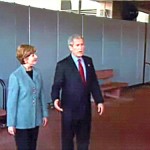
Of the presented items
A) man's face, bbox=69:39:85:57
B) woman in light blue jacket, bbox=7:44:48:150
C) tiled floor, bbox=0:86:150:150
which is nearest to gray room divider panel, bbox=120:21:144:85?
tiled floor, bbox=0:86:150:150

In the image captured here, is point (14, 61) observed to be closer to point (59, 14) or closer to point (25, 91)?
point (59, 14)

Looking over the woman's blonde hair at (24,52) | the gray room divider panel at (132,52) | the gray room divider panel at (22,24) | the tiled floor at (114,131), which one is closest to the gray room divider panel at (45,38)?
the gray room divider panel at (22,24)

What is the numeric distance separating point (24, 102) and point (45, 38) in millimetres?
4300

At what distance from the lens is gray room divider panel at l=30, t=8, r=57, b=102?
21.7ft

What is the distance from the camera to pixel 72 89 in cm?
309

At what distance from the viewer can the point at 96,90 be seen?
324 centimetres

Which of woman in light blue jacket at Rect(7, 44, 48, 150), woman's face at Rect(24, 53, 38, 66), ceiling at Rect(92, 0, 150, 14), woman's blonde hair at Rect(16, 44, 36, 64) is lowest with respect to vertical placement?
woman in light blue jacket at Rect(7, 44, 48, 150)

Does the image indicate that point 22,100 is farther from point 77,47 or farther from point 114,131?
point 114,131

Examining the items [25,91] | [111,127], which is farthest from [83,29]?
[25,91]

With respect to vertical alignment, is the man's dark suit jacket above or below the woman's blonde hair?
below

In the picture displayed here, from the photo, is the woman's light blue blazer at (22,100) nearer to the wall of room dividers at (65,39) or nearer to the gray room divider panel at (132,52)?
the wall of room dividers at (65,39)

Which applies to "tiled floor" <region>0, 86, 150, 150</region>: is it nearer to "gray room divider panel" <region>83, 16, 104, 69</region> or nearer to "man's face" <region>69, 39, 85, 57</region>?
"man's face" <region>69, 39, 85, 57</region>

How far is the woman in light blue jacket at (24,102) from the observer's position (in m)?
2.70

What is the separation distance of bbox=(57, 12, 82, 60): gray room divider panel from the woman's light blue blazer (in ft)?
15.1
